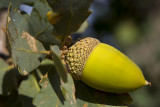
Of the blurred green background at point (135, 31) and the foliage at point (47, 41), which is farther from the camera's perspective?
the blurred green background at point (135, 31)

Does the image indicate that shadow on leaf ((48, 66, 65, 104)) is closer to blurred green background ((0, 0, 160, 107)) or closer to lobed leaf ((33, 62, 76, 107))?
lobed leaf ((33, 62, 76, 107))

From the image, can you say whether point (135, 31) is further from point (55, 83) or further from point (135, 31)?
point (55, 83)

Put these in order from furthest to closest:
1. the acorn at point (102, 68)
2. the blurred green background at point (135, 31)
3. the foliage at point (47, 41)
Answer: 1. the blurred green background at point (135, 31)
2. the acorn at point (102, 68)
3. the foliage at point (47, 41)

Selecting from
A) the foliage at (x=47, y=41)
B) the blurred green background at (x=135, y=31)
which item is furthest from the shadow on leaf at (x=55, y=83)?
the blurred green background at (x=135, y=31)

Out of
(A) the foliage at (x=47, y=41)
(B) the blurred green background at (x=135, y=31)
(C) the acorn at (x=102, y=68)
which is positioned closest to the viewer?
(A) the foliage at (x=47, y=41)

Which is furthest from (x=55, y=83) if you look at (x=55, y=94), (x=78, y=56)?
(x=78, y=56)

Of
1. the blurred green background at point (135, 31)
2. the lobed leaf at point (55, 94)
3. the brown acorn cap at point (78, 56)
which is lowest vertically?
the blurred green background at point (135, 31)

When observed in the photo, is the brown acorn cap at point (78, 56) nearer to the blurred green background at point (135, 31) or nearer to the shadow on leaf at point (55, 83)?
the shadow on leaf at point (55, 83)
